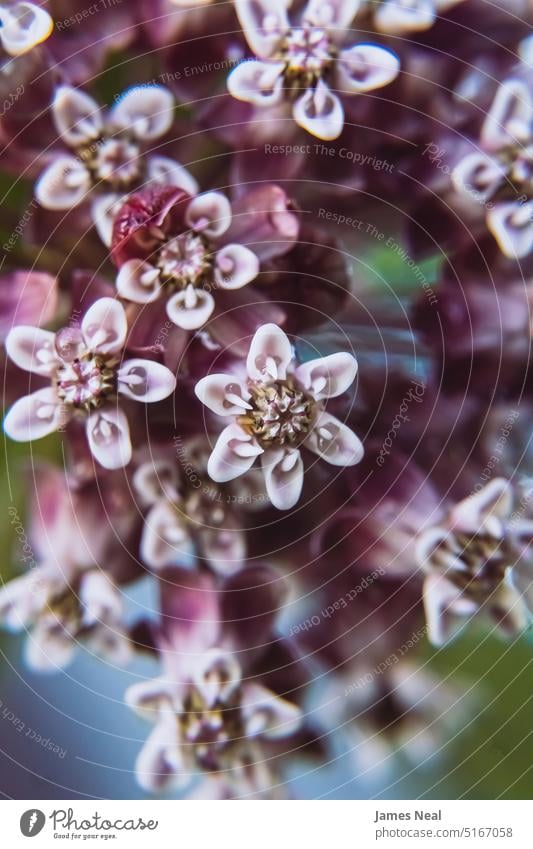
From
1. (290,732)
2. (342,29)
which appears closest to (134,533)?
(290,732)

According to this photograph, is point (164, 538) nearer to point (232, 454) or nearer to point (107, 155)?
point (232, 454)

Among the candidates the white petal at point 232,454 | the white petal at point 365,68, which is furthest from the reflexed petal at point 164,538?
the white petal at point 365,68

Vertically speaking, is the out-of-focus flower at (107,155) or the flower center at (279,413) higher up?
the out-of-focus flower at (107,155)

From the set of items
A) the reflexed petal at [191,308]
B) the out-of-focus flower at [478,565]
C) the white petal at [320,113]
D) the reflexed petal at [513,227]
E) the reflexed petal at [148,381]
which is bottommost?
the out-of-focus flower at [478,565]

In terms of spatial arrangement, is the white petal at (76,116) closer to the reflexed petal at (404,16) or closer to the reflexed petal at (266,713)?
the reflexed petal at (404,16)

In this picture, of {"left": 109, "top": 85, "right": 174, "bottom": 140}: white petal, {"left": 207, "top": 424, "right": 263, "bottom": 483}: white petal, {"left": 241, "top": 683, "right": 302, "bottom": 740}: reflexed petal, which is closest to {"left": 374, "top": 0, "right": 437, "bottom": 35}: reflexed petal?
{"left": 109, "top": 85, "right": 174, "bottom": 140}: white petal

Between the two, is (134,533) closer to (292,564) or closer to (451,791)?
(292,564)

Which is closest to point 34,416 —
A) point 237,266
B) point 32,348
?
point 32,348
